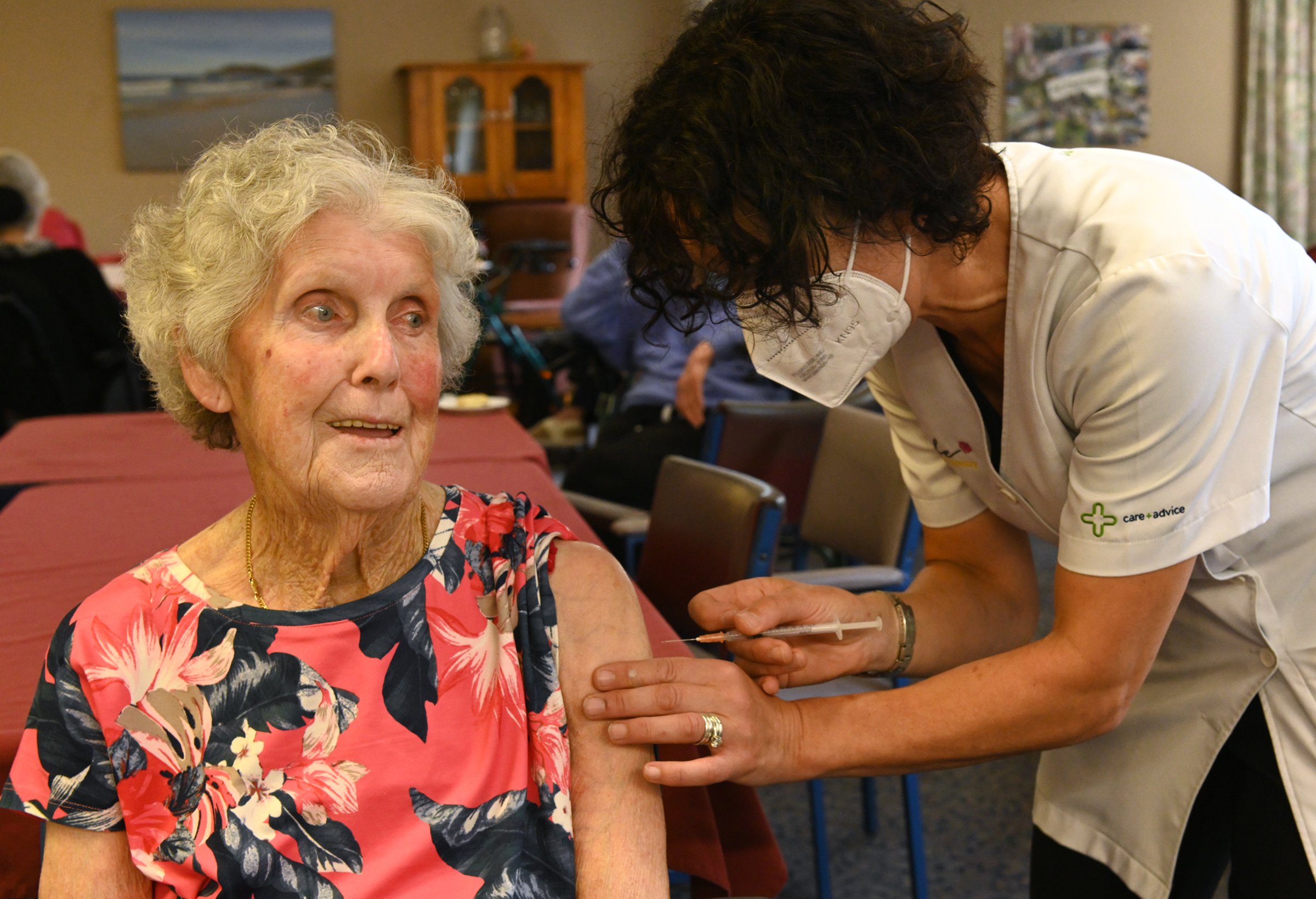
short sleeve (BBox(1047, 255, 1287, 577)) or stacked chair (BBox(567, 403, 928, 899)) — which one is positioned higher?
short sleeve (BBox(1047, 255, 1287, 577))

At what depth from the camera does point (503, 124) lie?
770 cm

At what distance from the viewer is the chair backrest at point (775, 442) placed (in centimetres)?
280

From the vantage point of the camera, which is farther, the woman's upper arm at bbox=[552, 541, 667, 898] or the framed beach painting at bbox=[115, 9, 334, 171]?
the framed beach painting at bbox=[115, 9, 334, 171]

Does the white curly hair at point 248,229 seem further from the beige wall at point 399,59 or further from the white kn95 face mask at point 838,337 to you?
the beige wall at point 399,59

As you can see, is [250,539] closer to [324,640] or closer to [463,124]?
[324,640]

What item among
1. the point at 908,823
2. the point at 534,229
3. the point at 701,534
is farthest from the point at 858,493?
the point at 534,229

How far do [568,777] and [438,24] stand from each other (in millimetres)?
7793

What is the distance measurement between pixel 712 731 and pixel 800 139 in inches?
22.1

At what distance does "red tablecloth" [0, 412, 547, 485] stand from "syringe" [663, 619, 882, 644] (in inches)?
52.1

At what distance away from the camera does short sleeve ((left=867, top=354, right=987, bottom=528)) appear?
4.42 feet

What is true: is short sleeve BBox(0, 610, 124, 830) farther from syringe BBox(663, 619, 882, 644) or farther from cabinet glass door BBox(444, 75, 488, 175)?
cabinet glass door BBox(444, 75, 488, 175)

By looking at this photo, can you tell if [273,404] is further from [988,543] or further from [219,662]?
[988,543]

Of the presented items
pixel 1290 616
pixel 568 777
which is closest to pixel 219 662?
pixel 568 777

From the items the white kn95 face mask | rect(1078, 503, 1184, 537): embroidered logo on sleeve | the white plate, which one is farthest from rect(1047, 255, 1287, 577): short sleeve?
the white plate
